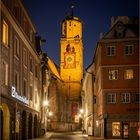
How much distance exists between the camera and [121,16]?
→ 65.4 meters

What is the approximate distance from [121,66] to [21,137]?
59.8 feet

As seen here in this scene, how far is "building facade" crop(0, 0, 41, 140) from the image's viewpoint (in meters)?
36.1

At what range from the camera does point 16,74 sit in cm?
4209

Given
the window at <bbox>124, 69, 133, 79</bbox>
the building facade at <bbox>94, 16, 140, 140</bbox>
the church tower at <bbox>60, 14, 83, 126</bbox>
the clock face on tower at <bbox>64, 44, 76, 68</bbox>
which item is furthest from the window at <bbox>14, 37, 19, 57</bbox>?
the clock face on tower at <bbox>64, 44, 76, 68</bbox>

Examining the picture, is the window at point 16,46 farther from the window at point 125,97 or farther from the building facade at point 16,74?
the window at point 125,97

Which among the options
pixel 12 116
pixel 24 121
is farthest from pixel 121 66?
pixel 12 116

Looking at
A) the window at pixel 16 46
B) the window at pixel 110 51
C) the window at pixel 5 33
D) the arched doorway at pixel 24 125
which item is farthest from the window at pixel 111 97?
the window at pixel 5 33

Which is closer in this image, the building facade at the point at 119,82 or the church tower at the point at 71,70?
the building facade at the point at 119,82

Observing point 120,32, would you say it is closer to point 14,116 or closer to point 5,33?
point 14,116

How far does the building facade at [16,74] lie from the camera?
36094 millimetres

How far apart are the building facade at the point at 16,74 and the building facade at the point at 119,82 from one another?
9.56 meters

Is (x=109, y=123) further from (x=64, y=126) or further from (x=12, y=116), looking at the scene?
(x=64, y=126)

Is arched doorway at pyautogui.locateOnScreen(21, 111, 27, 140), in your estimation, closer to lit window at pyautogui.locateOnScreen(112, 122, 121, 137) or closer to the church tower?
lit window at pyautogui.locateOnScreen(112, 122, 121, 137)

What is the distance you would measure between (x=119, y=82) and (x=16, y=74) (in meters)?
19.2
